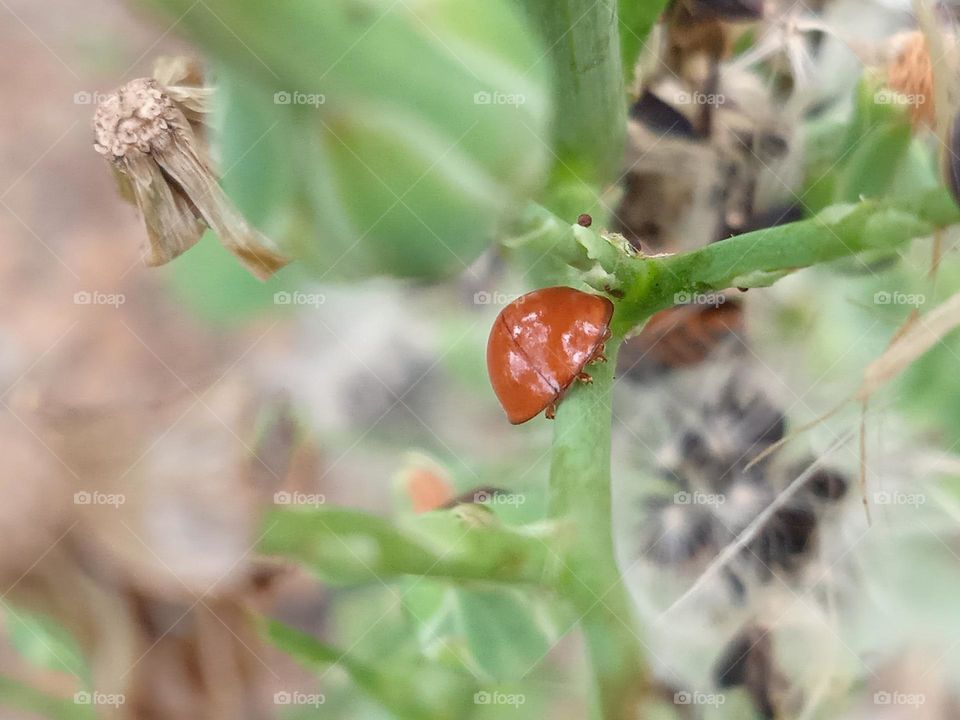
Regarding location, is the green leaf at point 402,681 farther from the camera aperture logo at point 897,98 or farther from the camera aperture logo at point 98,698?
the camera aperture logo at point 897,98

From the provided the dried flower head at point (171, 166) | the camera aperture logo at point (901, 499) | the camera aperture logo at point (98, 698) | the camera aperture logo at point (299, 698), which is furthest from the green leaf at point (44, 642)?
the camera aperture logo at point (901, 499)

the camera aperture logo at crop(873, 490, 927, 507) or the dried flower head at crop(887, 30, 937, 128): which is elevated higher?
the dried flower head at crop(887, 30, 937, 128)

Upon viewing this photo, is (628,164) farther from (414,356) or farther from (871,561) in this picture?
(871,561)

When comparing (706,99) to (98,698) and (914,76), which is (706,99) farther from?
(98,698)

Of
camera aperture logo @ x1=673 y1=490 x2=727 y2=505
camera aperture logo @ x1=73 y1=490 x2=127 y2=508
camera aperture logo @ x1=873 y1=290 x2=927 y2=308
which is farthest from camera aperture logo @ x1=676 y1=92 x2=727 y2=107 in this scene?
camera aperture logo @ x1=73 y1=490 x2=127 y2=508

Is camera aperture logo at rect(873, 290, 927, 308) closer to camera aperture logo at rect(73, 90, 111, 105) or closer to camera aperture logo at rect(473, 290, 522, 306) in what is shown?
camera aperture logo at rect(473, 290, 522, 306)

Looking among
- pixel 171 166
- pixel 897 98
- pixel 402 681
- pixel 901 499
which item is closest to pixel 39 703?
pixel 402 681

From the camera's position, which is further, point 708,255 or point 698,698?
point 698,698
